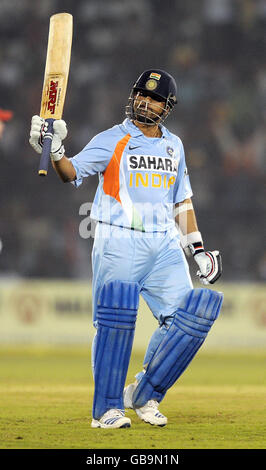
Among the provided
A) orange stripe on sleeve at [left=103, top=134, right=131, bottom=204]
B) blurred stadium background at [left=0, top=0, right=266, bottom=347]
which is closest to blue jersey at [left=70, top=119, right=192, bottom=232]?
orange stripe on sleeve at [left=103, top=134, right=131, bottom=204]

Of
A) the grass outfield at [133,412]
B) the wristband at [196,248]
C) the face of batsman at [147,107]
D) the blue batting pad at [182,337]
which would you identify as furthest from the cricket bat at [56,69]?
A: the grass outfield at [133,412]

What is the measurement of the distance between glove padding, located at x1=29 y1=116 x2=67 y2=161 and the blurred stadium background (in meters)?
6.54

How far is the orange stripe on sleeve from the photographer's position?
180 inches

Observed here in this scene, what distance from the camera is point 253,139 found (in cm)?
1358

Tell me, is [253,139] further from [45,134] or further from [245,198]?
[45,134]

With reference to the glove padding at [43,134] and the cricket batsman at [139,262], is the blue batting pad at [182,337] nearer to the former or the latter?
the cricket batsman at [139,262]

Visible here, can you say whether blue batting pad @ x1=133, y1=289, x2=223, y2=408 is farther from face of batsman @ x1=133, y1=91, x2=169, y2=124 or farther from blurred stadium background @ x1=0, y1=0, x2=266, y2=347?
blurred stadium background @ x1=0, y1=0, x2=266, y2=347

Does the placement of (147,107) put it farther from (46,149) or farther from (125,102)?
(125,102)

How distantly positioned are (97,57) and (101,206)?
9.94m

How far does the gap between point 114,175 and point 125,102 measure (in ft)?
30.2

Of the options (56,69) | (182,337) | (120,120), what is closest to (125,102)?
(120,120)

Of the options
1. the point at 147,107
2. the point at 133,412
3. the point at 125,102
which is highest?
the point at 125,102

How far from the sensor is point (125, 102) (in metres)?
13.6
